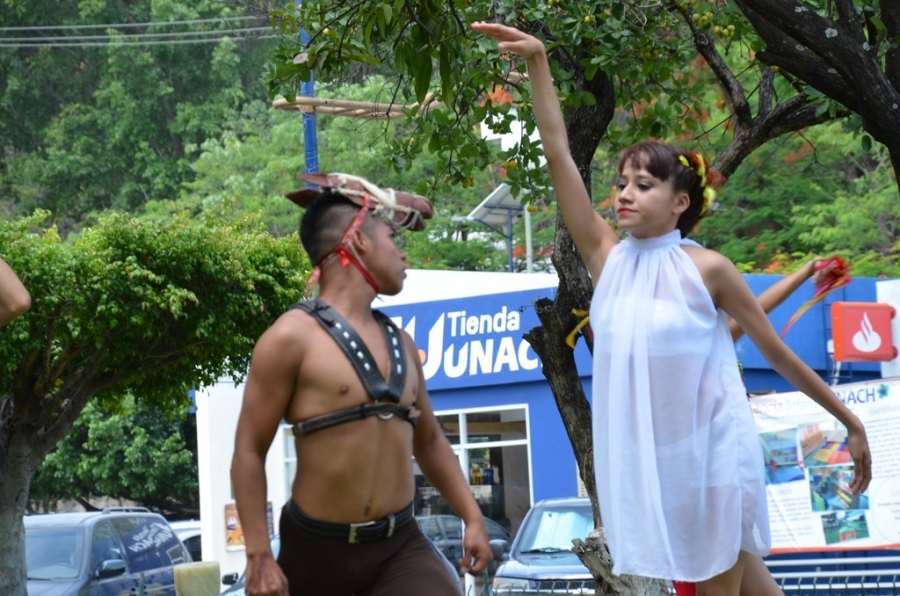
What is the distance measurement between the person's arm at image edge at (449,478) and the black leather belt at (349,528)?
262 mm

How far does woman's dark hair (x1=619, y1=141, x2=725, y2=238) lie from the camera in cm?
371

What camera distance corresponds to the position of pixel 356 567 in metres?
3.47

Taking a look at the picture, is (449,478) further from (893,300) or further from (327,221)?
(893,300)

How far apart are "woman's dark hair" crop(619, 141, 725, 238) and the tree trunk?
1033cm

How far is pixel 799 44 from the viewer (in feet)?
16.7

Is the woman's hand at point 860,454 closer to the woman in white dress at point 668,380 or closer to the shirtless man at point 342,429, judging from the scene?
the woman in white dress at point 668,380

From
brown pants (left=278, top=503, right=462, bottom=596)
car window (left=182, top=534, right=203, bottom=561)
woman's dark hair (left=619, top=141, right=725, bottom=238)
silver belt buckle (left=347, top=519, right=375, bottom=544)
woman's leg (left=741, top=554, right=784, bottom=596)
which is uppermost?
woman's dark hair (left=619, top=141, right=725, bottom=238)

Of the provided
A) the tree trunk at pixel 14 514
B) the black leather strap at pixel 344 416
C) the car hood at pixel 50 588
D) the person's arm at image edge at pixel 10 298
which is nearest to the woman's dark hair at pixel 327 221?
the black leather strap at pixel 344 416

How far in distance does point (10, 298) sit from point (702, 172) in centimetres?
205

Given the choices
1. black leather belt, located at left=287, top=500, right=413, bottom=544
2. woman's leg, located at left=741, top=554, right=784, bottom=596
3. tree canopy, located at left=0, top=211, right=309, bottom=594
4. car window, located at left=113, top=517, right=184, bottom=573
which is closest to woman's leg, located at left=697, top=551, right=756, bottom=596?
woman's leg, located at left=741, top=554, right=784, bottom=596

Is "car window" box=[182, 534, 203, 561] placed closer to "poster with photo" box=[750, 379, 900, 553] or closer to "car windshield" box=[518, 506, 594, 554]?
"car windshield" box=[518, 506, 594, 554]

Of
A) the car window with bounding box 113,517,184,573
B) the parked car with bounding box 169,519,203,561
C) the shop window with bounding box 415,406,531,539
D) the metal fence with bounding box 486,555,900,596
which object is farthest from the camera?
the parked car with bounding box 169,519,203,561

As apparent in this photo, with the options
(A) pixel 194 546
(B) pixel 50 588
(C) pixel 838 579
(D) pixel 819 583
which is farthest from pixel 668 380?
(A) pixel 194 546

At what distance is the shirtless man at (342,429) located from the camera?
3.39 meters
